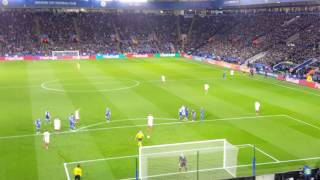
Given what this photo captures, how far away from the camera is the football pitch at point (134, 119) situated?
22219 mm

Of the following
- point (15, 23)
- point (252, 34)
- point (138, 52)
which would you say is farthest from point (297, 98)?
point (15, 23)

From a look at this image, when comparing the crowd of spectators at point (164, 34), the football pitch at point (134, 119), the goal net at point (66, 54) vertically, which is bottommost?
the football pitch at point (134, 119)

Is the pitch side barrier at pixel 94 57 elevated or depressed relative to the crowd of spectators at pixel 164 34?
depressed

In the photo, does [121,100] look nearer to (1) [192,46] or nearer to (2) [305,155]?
(2) [305,155]

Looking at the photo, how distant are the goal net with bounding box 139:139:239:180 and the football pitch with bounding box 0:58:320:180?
0.41 m

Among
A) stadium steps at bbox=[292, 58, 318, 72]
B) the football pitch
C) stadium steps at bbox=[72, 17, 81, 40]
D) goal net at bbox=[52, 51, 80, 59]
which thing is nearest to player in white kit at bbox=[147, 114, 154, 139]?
the football pitch

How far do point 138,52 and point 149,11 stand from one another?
21.2 metres

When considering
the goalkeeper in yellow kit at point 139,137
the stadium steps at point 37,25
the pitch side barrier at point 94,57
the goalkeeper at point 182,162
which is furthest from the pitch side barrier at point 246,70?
the stadium steps at point 37,25

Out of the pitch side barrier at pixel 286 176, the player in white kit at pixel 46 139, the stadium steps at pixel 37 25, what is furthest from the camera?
the stadium steps at pixel 37 25

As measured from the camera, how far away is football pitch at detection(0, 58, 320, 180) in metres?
22.2

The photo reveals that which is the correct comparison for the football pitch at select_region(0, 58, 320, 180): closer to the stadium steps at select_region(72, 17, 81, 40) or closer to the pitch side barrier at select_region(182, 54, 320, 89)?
the pitch side barrier at select_region(182, 54, 320, 89)

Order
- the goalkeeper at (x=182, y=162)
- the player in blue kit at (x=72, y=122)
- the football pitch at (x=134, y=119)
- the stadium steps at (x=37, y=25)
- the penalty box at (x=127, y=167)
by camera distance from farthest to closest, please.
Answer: the stadium steps at (x=37, y=25)
the player in blue kit at (x=72, y=122)
the football pitch at (x=134, y=119)
the penalty box at (x=127, y=167)
the goalkeeper at (x=182, y=162)

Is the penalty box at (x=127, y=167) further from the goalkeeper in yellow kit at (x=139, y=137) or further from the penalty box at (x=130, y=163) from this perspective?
the goalkeeper in yellow kit at (x=139, y=137)

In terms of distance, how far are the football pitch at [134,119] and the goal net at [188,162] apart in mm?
406
